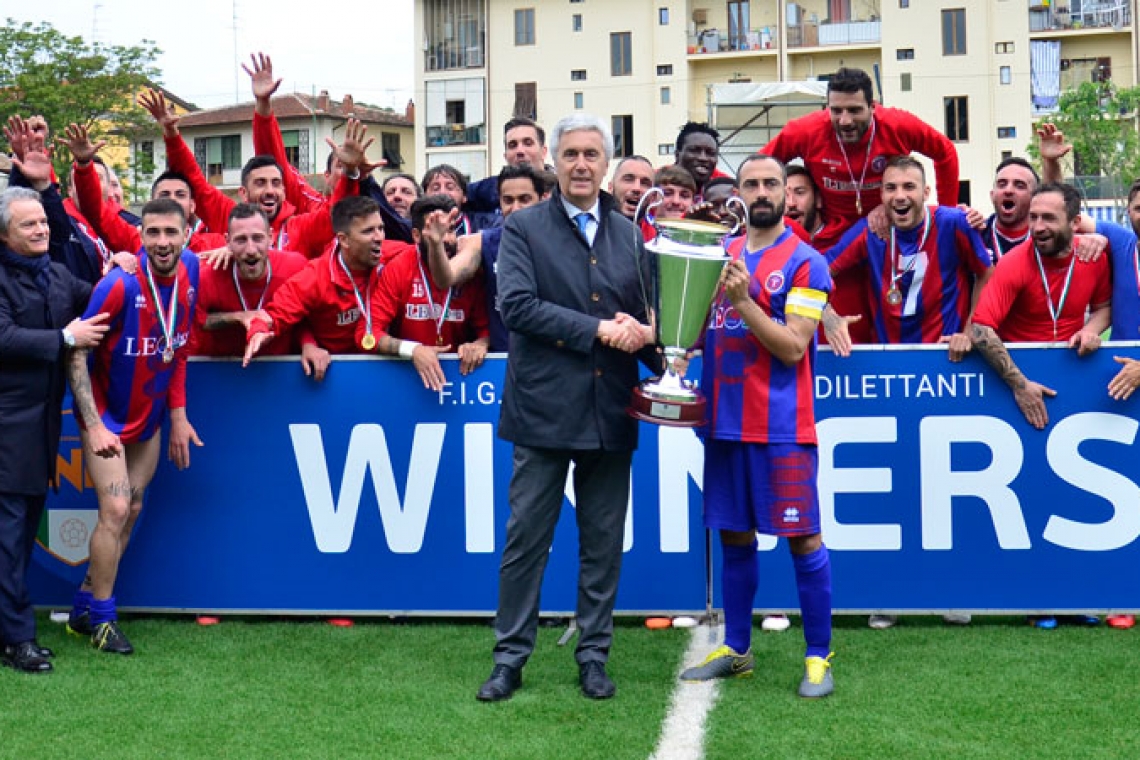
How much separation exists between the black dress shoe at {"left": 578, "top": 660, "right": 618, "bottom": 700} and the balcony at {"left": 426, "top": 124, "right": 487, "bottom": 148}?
5178cm

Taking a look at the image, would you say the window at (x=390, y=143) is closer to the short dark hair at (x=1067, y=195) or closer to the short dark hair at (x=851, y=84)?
the short dark hair at (x=851, y=84)

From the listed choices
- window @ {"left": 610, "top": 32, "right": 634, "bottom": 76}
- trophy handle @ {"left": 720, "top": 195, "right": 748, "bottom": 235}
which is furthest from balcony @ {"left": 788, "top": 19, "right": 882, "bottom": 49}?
trophy handle @ {"left": 720, "top": 195, "right": 748, "bottom": 235}

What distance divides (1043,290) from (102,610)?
4745mm

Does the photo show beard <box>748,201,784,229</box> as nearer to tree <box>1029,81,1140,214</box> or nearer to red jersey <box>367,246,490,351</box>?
red jersey <box>367,246,490,351</box>

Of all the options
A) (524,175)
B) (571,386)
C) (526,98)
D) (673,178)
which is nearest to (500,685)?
(571,386)

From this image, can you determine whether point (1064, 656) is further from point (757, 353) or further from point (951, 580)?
point (757, 353)

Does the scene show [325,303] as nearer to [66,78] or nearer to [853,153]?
A: [853,153]

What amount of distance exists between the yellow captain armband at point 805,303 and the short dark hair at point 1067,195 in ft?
6.31

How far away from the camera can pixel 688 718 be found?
518 centimetres

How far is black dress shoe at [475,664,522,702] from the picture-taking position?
5461mm

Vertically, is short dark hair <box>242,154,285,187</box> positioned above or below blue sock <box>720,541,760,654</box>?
above

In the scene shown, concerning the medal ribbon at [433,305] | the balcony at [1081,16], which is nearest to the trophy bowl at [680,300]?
the medal ribbon at [433,305]

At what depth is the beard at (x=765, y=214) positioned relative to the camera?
18.0ft

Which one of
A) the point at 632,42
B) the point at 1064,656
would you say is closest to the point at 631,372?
the point at 1064,656
